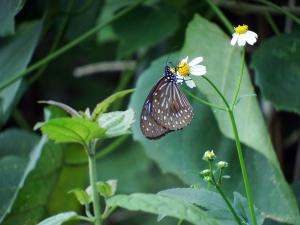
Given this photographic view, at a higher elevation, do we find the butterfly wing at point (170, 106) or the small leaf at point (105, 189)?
the butterfly wing at point (170, 106)

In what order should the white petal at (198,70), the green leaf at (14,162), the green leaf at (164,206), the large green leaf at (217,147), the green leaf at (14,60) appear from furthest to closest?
the green leaf at (14,60)
the green leaf at (14,162)
the large green leaf at (217,147)
the white petal at (198,70)
the green leaf at (164,206)

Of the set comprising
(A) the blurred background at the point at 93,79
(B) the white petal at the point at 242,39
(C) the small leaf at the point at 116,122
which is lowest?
(A) the blurred background at the point at 93,79

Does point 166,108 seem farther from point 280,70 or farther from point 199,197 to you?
point 280,70

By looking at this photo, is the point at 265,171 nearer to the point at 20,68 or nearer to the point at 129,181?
the point at 20,68

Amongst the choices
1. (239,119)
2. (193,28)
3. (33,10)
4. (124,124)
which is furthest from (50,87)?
(124,124)

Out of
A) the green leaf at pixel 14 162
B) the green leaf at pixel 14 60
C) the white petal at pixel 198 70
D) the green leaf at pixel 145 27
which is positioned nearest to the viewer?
the white petal at pixel 198 70

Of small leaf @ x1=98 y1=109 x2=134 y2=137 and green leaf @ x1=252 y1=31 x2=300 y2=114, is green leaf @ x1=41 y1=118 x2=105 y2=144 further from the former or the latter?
green leaf @ x1=252 y1=31 x2=300 y2=114

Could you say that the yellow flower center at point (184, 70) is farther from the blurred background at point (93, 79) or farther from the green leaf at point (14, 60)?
the green leaf at point (14, 60)

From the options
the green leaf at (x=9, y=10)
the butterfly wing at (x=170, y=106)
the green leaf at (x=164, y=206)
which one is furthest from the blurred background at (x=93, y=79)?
the green leaf at (x=164, y=206)
